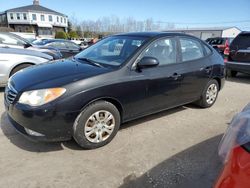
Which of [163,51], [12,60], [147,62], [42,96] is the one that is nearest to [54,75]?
[42,96]

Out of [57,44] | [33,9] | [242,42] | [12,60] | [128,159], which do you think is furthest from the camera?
[33,9]

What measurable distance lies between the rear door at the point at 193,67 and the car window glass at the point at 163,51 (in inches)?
8.1

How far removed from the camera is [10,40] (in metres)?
7.74

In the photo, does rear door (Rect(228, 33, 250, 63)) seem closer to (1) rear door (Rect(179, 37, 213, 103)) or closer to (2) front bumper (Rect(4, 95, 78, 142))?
(1) rear door (Rect(179, 37, 213, 103))

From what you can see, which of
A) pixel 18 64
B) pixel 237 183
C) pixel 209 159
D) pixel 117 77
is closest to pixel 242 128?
pixel 237 183

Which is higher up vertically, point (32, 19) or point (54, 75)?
point (32, 19)

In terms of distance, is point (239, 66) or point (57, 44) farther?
point (57, 44)

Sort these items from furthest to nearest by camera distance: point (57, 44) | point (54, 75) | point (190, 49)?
1. point (57, 44)
2. point (190, 49)
3. point (54, 75)

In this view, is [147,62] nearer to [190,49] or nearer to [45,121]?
[190,49]

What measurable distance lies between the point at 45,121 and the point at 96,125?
70cm

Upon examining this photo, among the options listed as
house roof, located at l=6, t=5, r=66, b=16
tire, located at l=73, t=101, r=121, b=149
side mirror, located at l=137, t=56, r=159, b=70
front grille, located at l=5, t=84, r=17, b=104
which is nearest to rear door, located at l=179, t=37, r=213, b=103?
side mirror, located at l=137, t=56, r=159, b=70

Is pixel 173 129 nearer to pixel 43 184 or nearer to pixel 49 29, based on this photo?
pixel 43 184

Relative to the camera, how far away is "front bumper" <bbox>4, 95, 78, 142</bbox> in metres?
2.86

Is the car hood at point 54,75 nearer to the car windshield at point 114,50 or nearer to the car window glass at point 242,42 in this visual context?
the car windshield at point 114,50
